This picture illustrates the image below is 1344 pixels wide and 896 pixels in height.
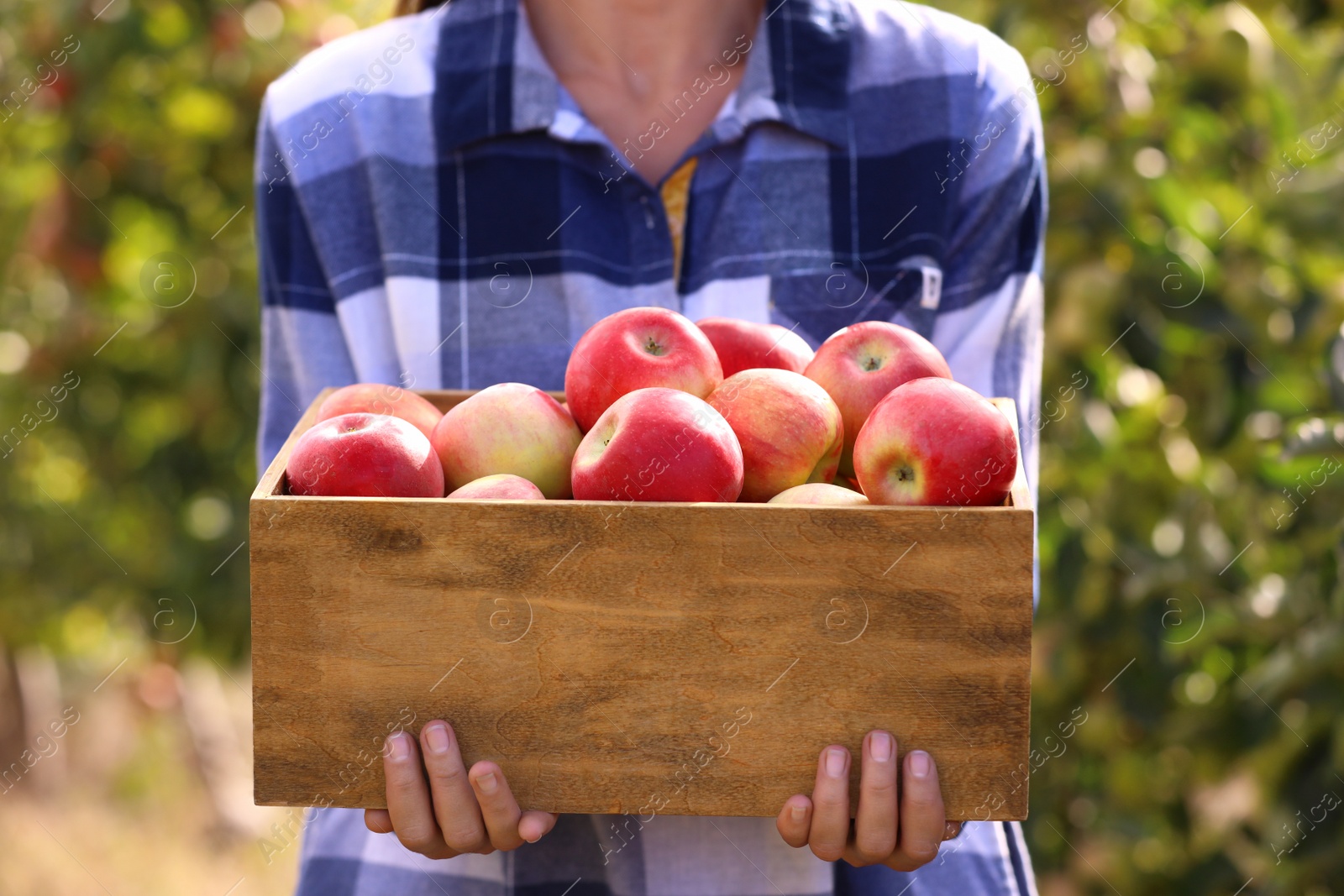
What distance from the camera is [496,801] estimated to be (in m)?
0.96

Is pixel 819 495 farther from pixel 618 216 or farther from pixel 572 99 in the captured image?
pixel 572 99

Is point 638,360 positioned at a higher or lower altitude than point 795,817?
higher

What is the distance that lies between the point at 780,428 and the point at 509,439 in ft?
0.74

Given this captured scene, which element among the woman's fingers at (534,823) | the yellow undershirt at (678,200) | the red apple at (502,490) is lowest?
the woman's fingers at (534,823)

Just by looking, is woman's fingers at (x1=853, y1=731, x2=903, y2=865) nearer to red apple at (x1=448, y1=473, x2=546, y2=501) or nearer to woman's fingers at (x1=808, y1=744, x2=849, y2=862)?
woman's fingers at (x1=808, y1=744, x2=849, y2=862)

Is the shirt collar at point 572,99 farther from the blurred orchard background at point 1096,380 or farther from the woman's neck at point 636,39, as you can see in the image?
the blurred orchard background at point 1096,380

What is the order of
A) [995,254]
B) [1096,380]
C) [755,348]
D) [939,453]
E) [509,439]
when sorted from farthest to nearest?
[1096,380], [995,254], [755,348], [509,439], [939,453]

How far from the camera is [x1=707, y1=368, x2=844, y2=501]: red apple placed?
3.24ft

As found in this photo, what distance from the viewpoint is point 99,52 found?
2080 mm

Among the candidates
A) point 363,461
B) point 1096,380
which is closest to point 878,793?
point 363,461

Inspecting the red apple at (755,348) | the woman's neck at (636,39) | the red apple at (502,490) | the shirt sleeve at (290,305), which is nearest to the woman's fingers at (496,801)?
the red apple at (502,490)

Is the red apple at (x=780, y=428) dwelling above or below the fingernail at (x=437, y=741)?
above

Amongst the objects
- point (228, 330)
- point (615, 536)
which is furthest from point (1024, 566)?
point (228, 330)

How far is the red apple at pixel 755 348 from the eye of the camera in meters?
1.13
